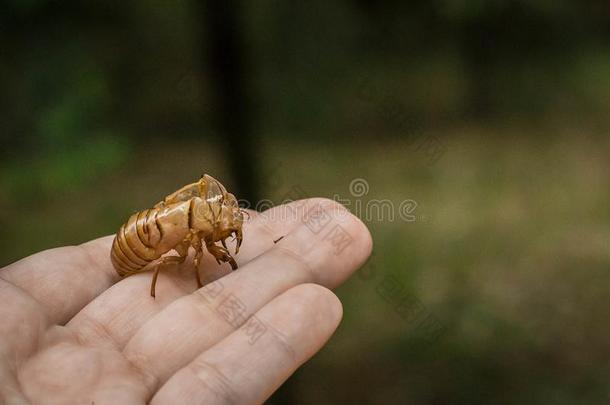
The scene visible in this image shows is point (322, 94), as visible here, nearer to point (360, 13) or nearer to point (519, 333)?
point (360, 13)

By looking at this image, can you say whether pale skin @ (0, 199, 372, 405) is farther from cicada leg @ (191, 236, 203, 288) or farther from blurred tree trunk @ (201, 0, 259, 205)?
blurred tree trunk @ (201, 0, 259, 205)

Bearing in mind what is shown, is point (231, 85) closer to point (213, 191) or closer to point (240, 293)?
point (213, 191)

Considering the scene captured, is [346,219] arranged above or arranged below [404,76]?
below

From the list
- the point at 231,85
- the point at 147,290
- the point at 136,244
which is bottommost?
the point at 147,290

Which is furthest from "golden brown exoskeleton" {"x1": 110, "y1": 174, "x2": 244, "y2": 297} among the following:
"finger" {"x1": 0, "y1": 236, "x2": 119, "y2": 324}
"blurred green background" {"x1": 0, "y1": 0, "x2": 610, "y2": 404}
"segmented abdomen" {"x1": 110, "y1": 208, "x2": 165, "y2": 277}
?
"blurred green background" {"x1": 0, "y1": 0, "x2": 610, "y2": 404}

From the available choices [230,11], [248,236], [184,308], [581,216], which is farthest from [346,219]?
[581,216]

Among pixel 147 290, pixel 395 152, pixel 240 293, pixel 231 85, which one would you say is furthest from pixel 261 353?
pixel 395 152
